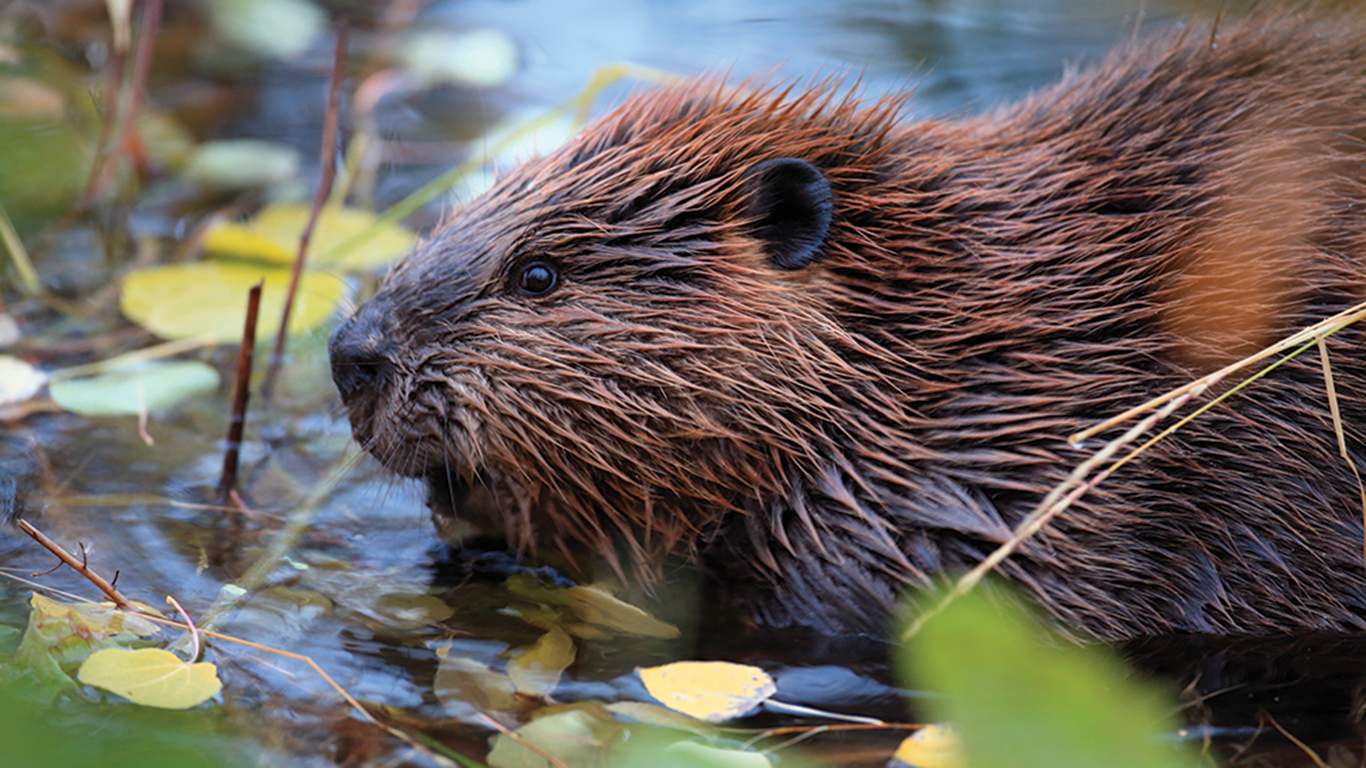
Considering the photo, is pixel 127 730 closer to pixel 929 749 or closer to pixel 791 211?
pixel 929 749

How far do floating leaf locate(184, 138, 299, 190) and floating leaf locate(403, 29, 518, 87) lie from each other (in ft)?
3.21

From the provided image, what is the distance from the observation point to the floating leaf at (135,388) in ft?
10.3

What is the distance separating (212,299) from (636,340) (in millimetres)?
1847

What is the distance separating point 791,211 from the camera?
2488 mm

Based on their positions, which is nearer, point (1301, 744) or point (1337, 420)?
point (1301, 744)

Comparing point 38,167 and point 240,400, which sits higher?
point 38,167

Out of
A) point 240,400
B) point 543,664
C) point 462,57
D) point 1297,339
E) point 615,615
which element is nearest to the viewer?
point 1297,339

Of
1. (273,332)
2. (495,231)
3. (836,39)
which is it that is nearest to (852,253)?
(495,231)

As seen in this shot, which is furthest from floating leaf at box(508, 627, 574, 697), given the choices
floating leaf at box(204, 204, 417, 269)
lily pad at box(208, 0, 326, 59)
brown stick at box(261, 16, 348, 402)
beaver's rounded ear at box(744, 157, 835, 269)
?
lily pad at box(208, 0, 326, 59)

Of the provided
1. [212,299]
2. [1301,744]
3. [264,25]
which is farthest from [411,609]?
[264,25]

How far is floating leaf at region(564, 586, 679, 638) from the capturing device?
8.16 ft

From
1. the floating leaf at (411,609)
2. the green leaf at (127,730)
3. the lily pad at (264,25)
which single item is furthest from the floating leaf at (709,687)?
the lily pad at (264,25)

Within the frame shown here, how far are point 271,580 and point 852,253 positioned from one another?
1432mm

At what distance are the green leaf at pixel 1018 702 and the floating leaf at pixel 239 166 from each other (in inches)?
169
